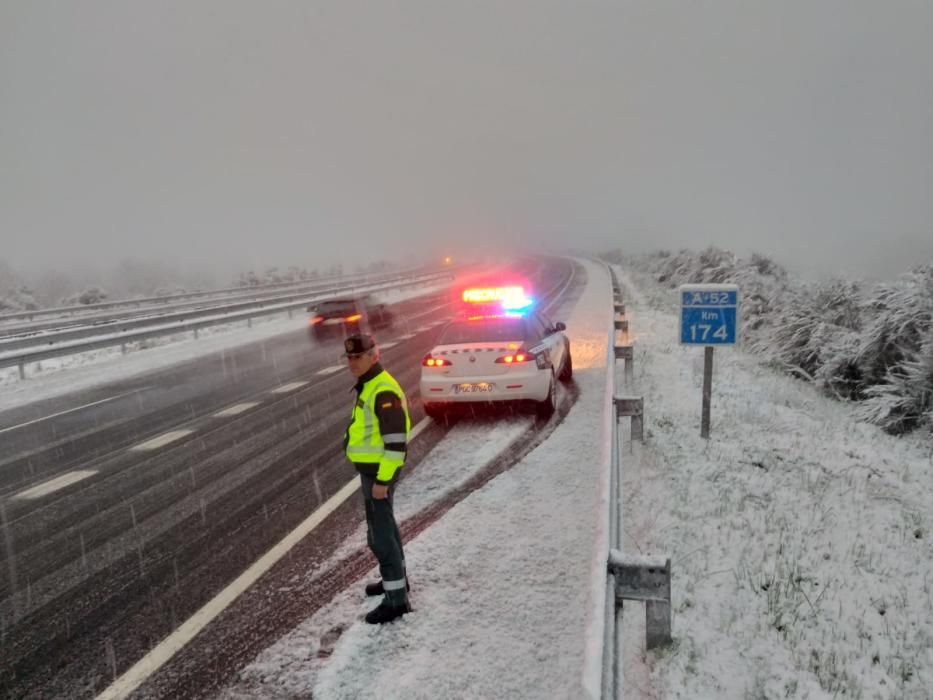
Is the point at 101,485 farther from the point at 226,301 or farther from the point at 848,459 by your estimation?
the point at 226,301

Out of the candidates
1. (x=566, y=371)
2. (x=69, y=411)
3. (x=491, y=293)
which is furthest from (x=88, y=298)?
(x=566, y=371)

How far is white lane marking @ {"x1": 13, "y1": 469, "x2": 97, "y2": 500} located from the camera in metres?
6.78

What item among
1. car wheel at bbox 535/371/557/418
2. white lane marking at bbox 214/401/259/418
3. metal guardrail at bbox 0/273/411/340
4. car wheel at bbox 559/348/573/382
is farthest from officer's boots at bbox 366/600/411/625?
metal guardrail at bbox 0/273/411/340

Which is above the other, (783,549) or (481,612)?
(481,612)

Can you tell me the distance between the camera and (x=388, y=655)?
377 centimetres

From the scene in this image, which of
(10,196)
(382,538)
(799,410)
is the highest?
(10,196)

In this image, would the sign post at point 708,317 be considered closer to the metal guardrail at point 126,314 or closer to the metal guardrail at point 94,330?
the metal guardrail at point 94,330

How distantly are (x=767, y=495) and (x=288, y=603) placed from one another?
15.3ft

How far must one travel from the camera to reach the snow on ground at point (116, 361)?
43.4 ft

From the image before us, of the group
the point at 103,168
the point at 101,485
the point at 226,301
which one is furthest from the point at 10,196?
the point at 101,485

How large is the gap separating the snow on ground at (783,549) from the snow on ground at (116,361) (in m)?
12.0

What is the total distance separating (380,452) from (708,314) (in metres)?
5.04

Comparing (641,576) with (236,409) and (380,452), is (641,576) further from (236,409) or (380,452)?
(236,409)

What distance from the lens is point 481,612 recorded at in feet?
13.6
